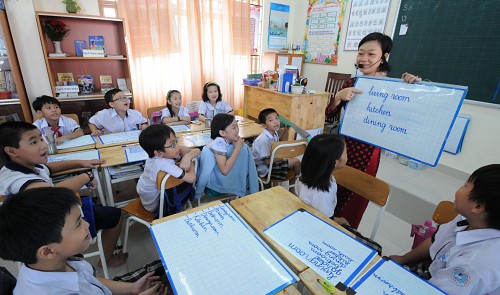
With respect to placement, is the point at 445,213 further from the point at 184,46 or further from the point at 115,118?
the point at 184,46

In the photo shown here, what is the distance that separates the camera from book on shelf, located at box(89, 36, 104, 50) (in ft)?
10.7

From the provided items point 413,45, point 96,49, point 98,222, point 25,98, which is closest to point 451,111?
point 98,222

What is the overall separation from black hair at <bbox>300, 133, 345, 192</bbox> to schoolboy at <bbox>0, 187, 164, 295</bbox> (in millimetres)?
977

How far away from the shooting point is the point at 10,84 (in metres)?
2.80

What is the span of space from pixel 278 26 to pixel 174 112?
3.13 metres

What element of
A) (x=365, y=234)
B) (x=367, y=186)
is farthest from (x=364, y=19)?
(x=367, y=186)

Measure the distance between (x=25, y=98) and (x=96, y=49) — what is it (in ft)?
3.24

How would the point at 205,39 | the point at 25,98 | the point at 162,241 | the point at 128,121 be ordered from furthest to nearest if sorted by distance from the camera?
the point at 205,39 < the point at 25,98 < the point at 128,121 < the point at 162,241

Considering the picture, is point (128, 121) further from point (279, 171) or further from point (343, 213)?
point (343, 213)

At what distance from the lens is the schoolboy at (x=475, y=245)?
2.35ft

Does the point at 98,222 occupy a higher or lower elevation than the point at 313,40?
lower

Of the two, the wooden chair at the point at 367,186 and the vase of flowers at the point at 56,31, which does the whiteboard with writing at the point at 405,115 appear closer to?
the wooden chair at the point at 367,186

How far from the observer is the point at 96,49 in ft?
10.3

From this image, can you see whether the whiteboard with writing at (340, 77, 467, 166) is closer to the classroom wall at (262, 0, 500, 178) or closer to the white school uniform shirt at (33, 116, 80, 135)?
the classroom wall at (262, 0, 500, 178)
